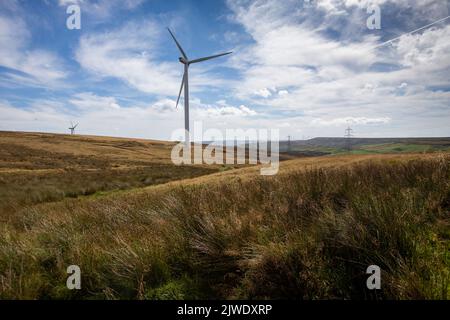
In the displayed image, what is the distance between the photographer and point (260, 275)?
3.62 m

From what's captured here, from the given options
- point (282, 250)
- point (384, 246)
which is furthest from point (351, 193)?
point (282, 250)

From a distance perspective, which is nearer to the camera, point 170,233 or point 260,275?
point 260,275
